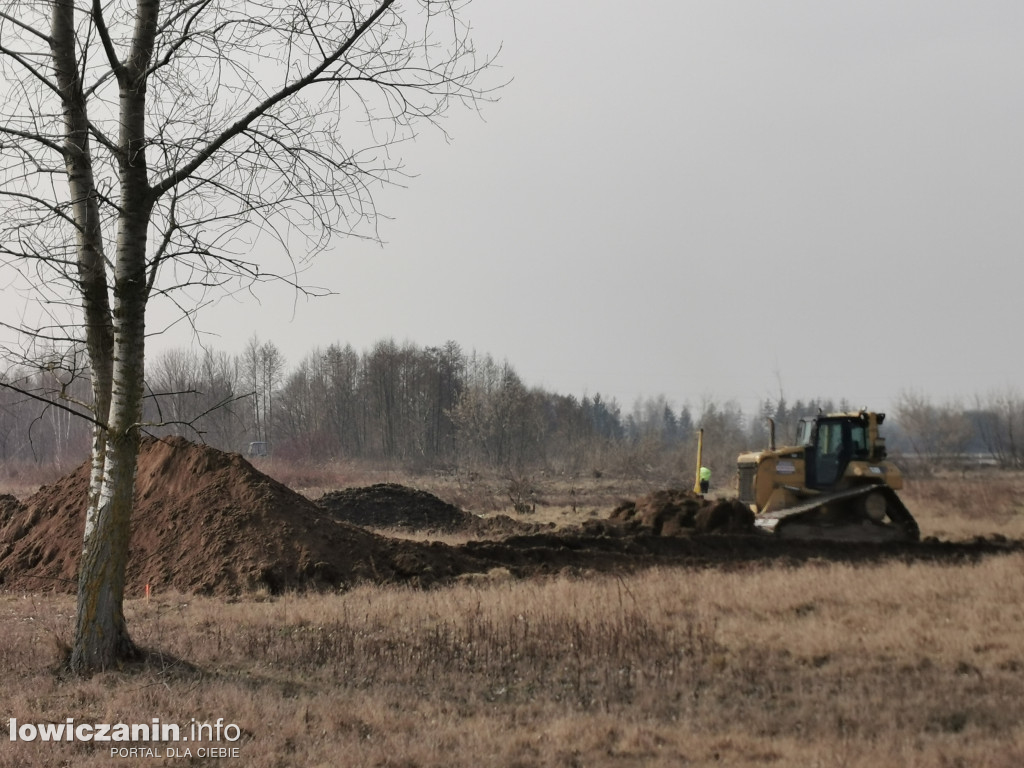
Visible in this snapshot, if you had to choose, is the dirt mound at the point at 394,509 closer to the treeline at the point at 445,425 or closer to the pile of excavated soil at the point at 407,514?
the pile of excavated soil at the point at 407,514

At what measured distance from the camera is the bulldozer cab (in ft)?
63.7

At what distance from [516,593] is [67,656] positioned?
18.2 ft

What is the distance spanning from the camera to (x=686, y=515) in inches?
792

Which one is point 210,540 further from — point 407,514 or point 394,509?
point 394,509

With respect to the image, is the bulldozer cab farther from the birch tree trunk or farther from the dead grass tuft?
the birch tree trunk

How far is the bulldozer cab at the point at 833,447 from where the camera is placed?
1942 cm

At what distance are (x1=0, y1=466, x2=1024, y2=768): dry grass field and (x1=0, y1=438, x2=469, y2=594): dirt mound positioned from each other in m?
0.86

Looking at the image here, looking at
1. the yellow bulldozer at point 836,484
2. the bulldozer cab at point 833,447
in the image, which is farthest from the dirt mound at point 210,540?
the bulldozer cab at point 833,447

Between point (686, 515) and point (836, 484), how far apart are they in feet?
10.2

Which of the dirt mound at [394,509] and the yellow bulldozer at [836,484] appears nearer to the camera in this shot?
the yellow bulldozer at [836,484]

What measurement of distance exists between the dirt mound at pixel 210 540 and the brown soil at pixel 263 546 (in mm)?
21

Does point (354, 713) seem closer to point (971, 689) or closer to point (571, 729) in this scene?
point (571, 729)

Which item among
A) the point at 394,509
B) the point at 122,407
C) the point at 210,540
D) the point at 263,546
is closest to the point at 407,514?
the point at 394,509

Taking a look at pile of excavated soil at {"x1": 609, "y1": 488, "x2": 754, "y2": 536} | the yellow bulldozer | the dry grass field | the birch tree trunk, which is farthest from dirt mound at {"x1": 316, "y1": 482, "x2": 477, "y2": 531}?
the birch tree trunk
